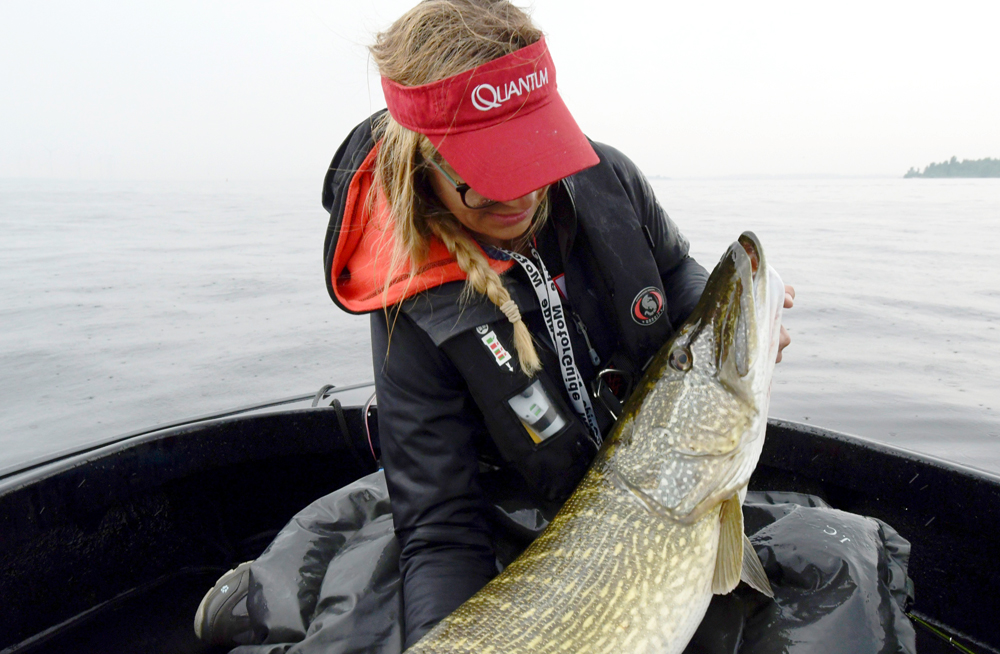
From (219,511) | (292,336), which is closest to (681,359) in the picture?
(219,511)

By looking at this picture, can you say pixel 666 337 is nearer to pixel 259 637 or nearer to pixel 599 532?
pixel 599 532

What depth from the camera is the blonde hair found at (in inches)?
47.7

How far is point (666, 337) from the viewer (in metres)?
1.63

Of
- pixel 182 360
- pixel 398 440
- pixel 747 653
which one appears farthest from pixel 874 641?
pixel 182 360

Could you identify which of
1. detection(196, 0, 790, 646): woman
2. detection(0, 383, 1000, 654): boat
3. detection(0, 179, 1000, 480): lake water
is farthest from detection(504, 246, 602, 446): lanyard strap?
detection(0, 179, 1000, 480): lake water

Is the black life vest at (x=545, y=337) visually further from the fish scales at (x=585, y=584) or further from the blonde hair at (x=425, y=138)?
the fish scales at (x=585, y=584)

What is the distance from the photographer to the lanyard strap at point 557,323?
1567 mm

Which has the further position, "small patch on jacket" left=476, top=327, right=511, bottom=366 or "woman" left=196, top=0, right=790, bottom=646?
"small patch on jacket" left=476, top=327, right=511, bottom=366

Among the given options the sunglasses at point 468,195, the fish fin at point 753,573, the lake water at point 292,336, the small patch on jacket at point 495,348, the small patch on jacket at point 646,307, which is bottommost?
the lake water at point 292,336

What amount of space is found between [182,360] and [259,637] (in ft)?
16.8

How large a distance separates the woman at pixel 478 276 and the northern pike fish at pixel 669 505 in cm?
21

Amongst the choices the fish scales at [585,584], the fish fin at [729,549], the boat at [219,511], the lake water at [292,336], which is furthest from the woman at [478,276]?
the lake water at [292,336]

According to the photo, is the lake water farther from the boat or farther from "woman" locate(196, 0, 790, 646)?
"woman" locate(196, 0, 790, 646)

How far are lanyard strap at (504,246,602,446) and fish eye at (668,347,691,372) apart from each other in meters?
0.29
